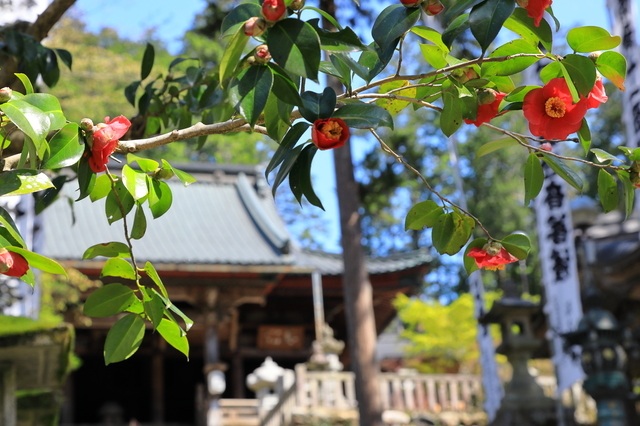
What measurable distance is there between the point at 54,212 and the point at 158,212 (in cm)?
1215

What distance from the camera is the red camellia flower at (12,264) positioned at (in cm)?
151

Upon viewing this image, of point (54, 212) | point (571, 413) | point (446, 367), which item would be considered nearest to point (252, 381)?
point (571, 413)

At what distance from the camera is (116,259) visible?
1.85 meters

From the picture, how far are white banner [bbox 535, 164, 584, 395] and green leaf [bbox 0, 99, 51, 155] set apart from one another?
6544 mm

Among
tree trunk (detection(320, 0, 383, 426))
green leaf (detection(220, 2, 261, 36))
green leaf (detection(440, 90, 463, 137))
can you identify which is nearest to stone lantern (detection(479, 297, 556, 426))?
tree trunk (detection(320, 0, 383, 426))

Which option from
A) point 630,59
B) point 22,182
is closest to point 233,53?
point 22,182

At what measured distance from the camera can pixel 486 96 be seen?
72.3 inches

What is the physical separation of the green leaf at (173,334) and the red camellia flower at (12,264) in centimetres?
36

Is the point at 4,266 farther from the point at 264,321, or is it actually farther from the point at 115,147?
the point at 264,321

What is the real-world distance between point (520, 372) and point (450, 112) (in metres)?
6.29

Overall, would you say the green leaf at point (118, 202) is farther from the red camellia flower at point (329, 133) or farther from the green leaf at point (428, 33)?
the green leaf at point (428, 33)

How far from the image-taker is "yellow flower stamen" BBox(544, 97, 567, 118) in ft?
5.63

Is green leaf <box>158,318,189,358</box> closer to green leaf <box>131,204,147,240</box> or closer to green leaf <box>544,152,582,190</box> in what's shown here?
green leaf <box>131,204,147,240</box>

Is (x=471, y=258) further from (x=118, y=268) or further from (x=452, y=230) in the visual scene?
(x=118, y=268)
